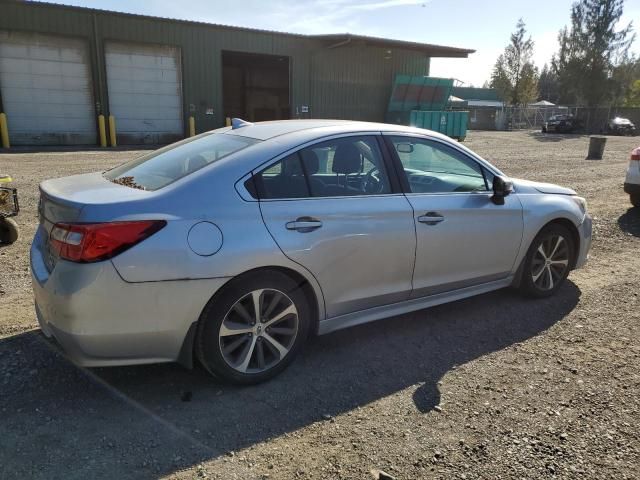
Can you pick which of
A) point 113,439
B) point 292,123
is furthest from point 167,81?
point 113,439

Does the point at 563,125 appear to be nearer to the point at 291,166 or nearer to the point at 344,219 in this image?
the point at 344,219

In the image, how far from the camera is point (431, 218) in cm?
380

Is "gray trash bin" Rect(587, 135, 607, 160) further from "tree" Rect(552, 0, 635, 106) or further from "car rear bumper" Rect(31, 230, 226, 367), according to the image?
"tree" Rect(552, 0, 635, 106)

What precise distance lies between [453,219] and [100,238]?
2492mm

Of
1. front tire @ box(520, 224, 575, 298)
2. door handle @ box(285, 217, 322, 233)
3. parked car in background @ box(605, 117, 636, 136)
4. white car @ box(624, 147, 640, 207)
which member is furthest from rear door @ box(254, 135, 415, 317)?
parked car in background @ box(605, 117, 636, 136)

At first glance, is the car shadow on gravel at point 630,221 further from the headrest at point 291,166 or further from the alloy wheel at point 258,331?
the alloy wheel at point 258,331

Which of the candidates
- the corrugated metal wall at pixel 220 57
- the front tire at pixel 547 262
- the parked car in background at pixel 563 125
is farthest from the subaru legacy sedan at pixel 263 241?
the parked car in background at pixel 563 125

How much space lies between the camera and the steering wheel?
12.1 ft

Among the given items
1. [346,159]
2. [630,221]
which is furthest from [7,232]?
[630,221]

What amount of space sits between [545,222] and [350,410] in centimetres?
263

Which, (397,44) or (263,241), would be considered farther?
(397,44)

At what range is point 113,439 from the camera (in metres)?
2.71

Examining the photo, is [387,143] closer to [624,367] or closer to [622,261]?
[624,367]

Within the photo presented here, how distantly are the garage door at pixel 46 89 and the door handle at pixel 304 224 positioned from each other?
21.2 meters
